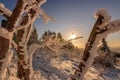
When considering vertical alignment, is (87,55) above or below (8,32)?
below

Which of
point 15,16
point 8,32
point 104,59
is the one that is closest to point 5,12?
point 15,16

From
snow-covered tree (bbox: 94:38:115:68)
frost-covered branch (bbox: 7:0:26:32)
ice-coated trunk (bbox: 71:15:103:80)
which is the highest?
snow-covered tree (bbox: 94:38:115:68)

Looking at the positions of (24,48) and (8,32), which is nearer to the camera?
(8,32)

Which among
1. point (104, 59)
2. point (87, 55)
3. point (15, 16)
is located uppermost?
point (104, 59)

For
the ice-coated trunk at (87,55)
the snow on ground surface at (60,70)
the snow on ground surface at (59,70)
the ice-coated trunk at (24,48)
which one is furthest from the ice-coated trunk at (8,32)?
the snow on ground surface at (60,70)

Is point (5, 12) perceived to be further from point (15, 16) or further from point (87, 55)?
point (87, 55)

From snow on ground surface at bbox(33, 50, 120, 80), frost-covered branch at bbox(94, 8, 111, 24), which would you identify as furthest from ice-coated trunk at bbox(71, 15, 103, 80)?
snow on ground surface at bbox(33, 50, 120, 80)

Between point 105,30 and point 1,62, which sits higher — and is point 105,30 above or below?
above

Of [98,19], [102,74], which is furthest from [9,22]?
[102,74]

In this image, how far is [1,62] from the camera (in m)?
4.81

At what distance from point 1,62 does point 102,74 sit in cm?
1481

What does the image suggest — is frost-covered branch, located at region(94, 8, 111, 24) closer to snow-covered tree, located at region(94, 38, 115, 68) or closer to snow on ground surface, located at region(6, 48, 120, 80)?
snow on ground surface, located at region(6, 48, 120, 80)

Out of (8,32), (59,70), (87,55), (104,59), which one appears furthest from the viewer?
(104,59)

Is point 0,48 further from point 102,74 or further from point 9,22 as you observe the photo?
point 102,74
